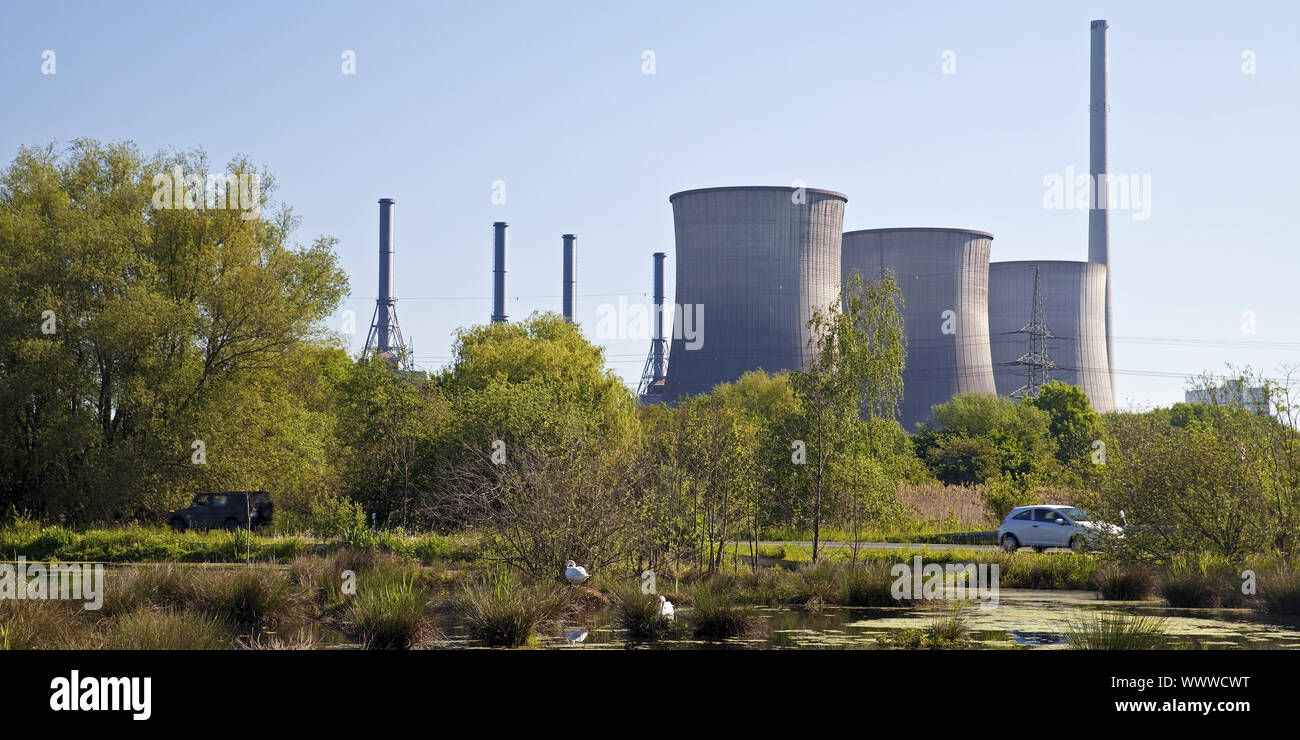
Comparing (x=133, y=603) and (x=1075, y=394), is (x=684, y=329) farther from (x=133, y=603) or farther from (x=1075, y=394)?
(x=133, y=603)

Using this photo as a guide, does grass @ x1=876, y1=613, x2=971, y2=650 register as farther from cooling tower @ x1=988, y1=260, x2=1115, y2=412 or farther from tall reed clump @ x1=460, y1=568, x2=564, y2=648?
cooling tower @ x1=988, y1=260, x2=1115, y2=412

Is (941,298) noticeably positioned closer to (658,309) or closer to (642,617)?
(642,617)

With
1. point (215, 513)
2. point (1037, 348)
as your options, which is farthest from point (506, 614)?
point (1037, 348)

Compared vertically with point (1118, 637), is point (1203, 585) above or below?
below

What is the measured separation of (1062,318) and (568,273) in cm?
5001

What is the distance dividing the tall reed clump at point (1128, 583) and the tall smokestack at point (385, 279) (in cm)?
8495

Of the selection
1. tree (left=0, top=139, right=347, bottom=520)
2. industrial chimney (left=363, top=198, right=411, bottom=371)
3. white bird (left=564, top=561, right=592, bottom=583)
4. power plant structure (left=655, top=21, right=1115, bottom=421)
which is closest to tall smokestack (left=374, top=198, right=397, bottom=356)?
industrial chimney (left=363, top=198, right=411, bottom=371)

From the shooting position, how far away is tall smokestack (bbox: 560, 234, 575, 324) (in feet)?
354

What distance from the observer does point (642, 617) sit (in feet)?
46.9

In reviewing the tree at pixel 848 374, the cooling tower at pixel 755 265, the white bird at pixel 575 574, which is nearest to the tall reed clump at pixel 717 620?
the white bird at pixel 575 574

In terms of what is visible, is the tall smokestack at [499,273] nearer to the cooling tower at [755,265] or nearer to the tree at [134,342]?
the cooling tower at [755,265]

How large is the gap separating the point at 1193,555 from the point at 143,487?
77.4 ft
